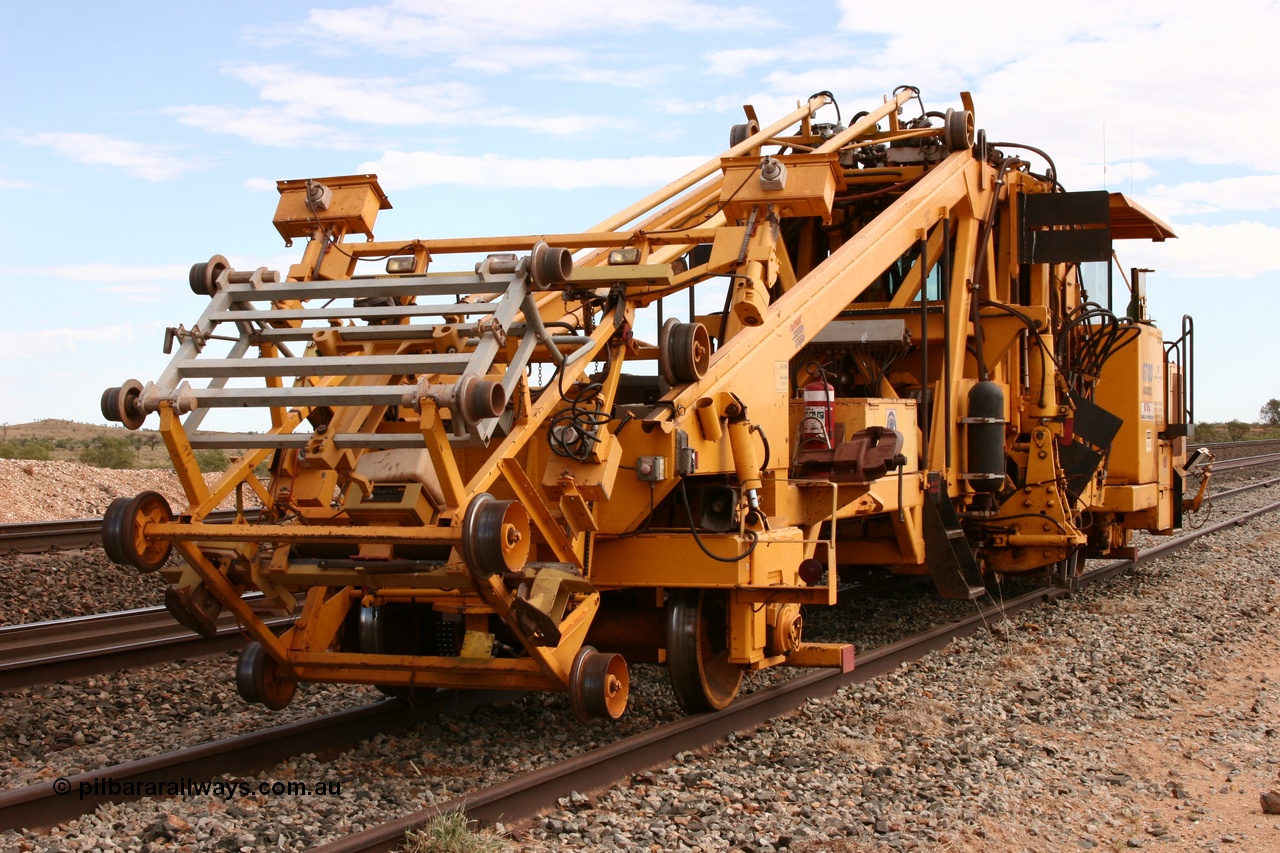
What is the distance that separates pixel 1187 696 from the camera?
7742 millimetres

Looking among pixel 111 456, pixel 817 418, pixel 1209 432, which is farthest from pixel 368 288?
pixel 1209 432

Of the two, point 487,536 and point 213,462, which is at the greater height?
point 487,536

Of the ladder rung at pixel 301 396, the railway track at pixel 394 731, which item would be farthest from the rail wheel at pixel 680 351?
the railway track at pixel 394 731

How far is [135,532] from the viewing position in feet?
18.0

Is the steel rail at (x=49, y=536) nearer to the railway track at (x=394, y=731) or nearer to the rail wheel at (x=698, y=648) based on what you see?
the railway track at (x=394, y=731)

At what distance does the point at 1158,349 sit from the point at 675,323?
28.1ft

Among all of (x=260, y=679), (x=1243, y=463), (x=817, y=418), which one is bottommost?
(x=260, y=679)

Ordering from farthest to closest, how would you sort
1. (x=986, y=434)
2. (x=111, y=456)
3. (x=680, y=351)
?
(x=111, y=456)
(x=986, y=434)
(x=680, y=351)

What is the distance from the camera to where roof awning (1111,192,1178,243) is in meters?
11.6

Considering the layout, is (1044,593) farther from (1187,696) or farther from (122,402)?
(122,402)

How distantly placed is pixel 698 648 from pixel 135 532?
270 centimetres

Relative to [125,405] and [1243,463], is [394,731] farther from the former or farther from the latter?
[1243,463]

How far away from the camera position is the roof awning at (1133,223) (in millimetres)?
11602

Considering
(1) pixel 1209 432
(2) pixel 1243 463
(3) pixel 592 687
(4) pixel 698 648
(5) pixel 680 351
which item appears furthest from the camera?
(1) pixel 1209 432
